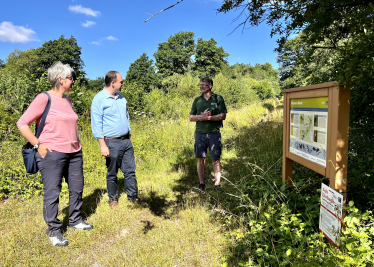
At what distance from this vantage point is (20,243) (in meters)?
2.95

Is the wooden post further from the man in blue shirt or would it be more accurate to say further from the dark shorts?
the man in blue shirt

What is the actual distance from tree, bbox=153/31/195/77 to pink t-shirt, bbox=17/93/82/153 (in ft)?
165

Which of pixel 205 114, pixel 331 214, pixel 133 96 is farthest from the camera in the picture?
pixel 133 96

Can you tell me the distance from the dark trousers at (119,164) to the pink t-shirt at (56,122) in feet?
2.56

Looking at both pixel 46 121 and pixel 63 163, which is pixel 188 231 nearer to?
pixel 63 163

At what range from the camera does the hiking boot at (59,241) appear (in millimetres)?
2918

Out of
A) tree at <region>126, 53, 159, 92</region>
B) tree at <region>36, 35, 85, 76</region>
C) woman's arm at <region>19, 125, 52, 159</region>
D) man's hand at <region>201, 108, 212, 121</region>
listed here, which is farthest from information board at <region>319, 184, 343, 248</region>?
tree at <region>126, 53, 159, 92</region>

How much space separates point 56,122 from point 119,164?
133cm

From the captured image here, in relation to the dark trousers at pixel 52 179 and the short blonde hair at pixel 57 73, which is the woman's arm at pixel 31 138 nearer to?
the dark trousers at pixel 52 179

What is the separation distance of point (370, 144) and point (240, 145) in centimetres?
355

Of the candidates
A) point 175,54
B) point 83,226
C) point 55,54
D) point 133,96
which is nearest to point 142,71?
point 175,54

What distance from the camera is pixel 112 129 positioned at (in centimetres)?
377

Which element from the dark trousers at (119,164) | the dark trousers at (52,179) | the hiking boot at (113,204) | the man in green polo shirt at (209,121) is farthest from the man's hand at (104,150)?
the man in green polo shirt at (209,121)

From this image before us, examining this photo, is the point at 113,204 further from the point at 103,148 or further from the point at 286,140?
the point at 286,140
